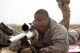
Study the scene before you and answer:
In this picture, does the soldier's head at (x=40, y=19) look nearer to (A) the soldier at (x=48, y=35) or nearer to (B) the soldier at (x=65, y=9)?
(A) the soldier at (x=48, y=35)

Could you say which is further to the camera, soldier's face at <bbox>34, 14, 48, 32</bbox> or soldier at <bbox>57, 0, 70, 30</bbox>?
soldier at <bbox>57, 0, 70, 30</bbox>

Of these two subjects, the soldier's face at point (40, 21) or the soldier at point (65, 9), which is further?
the soldier at point (65, 9)

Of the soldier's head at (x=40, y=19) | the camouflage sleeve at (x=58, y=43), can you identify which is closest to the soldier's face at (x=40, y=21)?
the soldier's head at (x=40, y=19)

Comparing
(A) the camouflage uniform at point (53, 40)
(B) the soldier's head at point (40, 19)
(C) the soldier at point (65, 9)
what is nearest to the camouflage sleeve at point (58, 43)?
(A) the camouflage uniform at point (53, 40)

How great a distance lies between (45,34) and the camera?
1.83 meters

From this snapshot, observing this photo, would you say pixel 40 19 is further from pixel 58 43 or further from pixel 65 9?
pixel 65 9

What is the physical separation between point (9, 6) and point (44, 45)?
2.49m

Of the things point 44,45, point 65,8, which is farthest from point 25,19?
point 44,45

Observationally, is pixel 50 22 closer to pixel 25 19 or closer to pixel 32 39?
pixel 32 39

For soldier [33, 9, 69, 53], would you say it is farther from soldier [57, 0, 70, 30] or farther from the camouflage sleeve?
soldier [57, 0, 70, 30]

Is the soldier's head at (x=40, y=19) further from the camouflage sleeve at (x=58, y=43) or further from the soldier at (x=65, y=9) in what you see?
the soldier at (x=65, y=9)

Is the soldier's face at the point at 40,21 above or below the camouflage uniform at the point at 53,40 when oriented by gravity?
above

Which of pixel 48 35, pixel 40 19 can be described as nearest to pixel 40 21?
pixel 40 19

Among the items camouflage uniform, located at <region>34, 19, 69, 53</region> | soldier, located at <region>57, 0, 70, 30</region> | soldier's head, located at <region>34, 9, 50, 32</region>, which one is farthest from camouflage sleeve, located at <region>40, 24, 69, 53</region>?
soldier, located at <region>57, 0, 70, 30</region>
